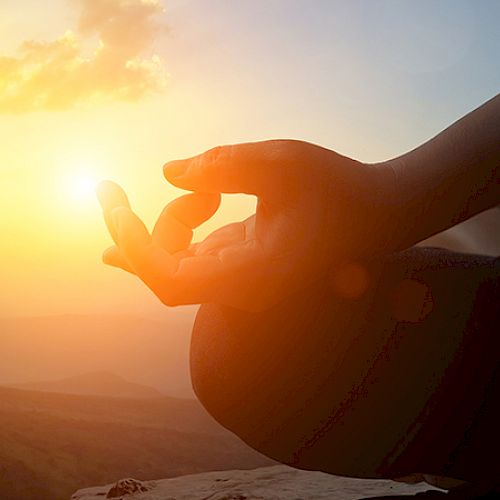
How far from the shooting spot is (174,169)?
128cm

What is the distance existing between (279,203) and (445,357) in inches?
19.8

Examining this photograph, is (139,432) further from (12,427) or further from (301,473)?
(301,473)

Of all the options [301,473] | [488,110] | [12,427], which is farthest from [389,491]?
[12,427]

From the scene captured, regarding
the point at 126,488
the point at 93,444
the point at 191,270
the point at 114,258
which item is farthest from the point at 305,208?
the point at 93,444

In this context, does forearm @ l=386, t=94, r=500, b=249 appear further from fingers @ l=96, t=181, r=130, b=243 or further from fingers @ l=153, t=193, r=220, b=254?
fingers @ l=96, t=181, r=130, b=243

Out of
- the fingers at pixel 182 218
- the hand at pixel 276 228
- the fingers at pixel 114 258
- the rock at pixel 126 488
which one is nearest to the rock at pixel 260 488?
the rock at pixel 126 488

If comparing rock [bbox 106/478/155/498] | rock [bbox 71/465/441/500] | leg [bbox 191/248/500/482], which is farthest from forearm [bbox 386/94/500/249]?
rock [bbox 106/478/155/498]

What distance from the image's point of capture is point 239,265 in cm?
114

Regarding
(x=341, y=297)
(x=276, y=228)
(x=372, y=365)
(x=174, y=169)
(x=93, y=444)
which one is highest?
(x=174, y=169)

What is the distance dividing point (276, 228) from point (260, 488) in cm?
275

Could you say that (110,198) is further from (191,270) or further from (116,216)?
(191,270)

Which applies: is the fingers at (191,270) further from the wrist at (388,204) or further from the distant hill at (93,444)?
the distant hill at (93,444)

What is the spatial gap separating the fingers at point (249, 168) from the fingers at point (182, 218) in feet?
0.37

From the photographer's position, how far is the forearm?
4.09 ft
